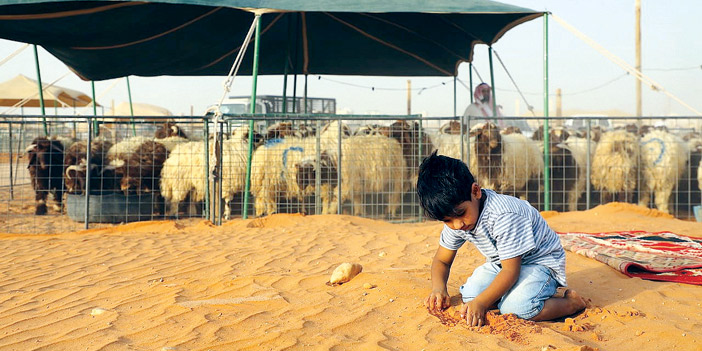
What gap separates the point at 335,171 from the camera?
10.4m

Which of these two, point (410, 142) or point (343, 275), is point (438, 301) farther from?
point (410, 142)

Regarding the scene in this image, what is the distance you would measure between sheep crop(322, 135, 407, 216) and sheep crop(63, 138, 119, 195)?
392 centimetres

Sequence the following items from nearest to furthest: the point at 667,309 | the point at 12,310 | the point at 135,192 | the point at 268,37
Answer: the point at 667,309
the point at 12,310
the point at 135,192
the point at 268,37

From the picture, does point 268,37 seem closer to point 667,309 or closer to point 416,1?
point 416,1

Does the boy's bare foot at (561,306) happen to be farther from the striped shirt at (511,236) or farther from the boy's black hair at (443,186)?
the boy's black hair at (443,186)

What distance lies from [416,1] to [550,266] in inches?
317

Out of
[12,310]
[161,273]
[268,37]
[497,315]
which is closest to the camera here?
[497,315]

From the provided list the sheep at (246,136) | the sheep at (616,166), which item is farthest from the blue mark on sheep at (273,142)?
the sheep at (616,166)

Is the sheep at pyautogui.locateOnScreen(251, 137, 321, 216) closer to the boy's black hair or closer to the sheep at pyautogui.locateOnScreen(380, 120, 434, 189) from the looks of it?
the sheep at pyautogui.locateOnScreen(380, 120, 434, 189)

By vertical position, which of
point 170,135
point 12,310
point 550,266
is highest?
point 170,135

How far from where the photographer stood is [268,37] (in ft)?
49.8

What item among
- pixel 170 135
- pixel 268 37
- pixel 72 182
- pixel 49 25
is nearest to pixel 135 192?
pixel 72 182

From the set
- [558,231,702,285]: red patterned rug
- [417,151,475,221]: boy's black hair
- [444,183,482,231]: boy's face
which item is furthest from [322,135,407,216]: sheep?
[417,151,475,221]: boy's black hair

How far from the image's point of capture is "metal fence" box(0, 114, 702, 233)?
1036 cm
